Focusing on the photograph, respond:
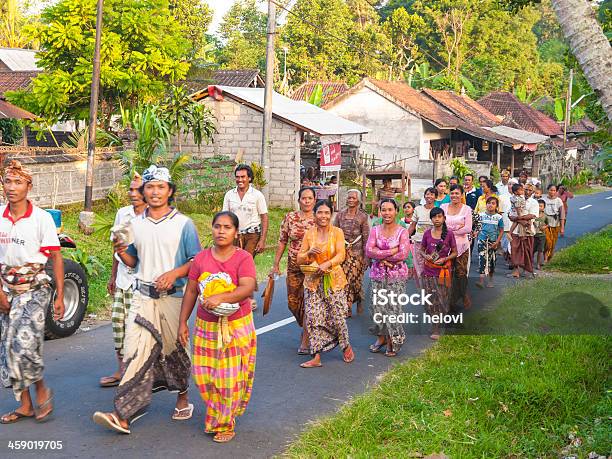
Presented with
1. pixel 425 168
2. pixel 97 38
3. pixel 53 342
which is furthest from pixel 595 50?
pixel 425 168

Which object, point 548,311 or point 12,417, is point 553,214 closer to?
point 548,311

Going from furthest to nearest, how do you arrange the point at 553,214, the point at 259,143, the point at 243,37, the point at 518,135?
the point at 243,37 < the point at 518,135 < the point at 259,143 < the point at 553,214

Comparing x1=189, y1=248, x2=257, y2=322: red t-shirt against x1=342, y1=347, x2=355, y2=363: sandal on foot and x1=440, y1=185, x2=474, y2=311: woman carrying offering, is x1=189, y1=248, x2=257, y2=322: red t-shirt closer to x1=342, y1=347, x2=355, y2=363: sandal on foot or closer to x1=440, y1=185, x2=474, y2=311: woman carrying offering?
x1=342, y1=347, x2=355, y2=363: sandal on foot

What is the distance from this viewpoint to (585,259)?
17375 mm

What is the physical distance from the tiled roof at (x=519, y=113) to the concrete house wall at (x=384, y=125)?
14221mm

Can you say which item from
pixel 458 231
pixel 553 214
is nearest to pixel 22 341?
pixel 458 231

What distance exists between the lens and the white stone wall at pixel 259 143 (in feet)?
81.5

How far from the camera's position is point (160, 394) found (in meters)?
7.25

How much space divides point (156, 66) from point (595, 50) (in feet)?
66.5

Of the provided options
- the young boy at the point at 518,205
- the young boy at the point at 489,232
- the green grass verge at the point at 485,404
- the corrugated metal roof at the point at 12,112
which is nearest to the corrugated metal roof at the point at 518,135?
the corrugated metal roof at the point at 12,112

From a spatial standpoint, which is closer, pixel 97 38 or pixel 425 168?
pixel 97 38

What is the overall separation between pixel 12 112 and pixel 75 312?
17625 millimetres

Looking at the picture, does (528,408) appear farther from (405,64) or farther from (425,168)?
(405,64)

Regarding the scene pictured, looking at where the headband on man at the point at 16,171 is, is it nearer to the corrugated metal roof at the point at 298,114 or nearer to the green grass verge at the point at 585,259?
the green grass verge at the point at 585,259
